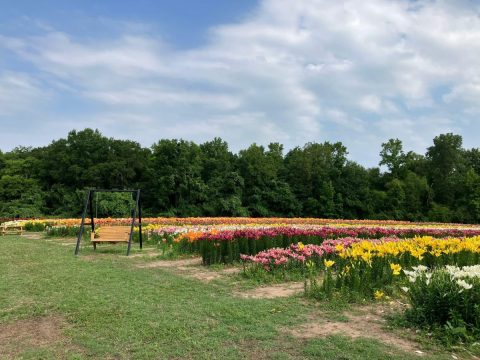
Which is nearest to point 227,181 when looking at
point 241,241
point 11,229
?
point 11,229

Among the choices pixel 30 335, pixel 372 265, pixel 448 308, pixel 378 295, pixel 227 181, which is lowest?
pixel 30 335

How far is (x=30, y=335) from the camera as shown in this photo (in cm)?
455

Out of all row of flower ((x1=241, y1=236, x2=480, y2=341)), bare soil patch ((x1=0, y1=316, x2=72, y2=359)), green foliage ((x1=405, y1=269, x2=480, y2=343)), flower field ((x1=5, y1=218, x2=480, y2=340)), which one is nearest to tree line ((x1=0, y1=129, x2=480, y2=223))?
flower field ((x1=5, y1=218, x2=480, y2=340))

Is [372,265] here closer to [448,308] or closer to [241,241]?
[448,308]

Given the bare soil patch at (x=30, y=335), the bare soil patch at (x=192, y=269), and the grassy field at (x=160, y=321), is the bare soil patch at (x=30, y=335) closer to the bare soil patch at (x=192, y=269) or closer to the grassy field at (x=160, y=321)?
the grassy field at (x=160, y=321)

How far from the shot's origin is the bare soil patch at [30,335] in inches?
165

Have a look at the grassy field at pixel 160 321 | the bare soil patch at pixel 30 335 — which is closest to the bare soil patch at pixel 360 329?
the grassy field at pixel 160 321

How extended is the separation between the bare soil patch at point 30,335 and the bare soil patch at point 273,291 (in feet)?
8.88

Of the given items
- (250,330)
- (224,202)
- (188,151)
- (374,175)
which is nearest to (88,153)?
(188,151)

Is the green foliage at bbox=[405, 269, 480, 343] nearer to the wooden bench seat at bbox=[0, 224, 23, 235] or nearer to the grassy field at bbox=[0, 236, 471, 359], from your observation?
the grassy field at bbox=[0, 236, 471, 359]

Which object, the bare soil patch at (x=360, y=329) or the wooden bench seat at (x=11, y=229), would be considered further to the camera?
the wooden bench seat at (x=11, y=229)

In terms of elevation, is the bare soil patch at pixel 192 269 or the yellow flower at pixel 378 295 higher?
the yellow flower at pixel 378 295

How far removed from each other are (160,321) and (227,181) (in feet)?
107

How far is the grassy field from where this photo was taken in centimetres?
400
